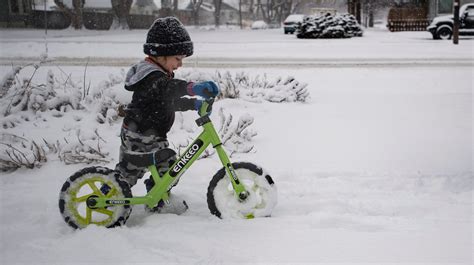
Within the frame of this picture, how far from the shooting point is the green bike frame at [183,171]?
312 centimetres

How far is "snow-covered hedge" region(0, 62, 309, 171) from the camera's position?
4.64 meters

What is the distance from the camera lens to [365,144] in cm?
511

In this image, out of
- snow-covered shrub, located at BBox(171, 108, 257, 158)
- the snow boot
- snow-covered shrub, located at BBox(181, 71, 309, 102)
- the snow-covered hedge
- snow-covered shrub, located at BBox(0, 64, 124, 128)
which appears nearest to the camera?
the snow boot

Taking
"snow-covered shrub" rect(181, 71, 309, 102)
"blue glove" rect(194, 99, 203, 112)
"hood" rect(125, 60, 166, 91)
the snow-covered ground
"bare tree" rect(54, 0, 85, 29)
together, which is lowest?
the snow-covered ground

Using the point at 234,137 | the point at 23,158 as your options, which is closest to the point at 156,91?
the point at 234,137

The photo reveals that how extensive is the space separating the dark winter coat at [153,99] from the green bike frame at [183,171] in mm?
222

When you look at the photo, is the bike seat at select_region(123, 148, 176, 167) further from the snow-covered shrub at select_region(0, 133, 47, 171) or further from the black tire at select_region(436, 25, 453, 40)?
the black tire at select_region(436, 25, 453, 40)

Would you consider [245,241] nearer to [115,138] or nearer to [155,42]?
[155,42]

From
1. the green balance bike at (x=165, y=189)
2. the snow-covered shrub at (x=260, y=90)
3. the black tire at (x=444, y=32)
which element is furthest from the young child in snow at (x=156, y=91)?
the black tire at (x=444, y=32)

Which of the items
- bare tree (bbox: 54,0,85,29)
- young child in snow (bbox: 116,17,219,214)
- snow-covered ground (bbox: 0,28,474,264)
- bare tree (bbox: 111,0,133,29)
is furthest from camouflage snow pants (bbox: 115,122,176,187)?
bare tree (bbox: 111,0,133,29)

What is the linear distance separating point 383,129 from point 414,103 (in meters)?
1.59

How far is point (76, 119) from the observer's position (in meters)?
5.82

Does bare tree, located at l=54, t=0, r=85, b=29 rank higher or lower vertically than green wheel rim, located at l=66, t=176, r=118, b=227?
higher

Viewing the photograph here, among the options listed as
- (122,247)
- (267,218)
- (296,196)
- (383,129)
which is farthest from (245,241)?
(383,129)
